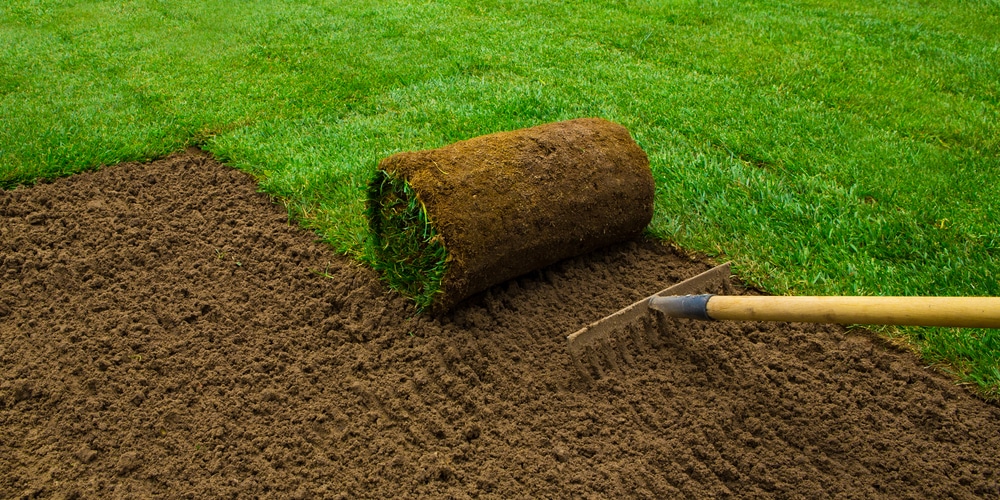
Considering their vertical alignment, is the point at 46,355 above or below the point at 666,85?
below

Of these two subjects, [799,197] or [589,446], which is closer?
[589,446]

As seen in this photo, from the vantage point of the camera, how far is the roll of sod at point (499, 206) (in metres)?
3.59

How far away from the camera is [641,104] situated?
6.05 meters

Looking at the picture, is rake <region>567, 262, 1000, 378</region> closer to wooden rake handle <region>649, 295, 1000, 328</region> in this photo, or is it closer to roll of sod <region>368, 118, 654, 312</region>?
wooden rake handle <region>649, 295, 1000, 328</region>

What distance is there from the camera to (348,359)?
11.7ft

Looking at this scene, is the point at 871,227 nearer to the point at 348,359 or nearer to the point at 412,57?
the point at 348,359

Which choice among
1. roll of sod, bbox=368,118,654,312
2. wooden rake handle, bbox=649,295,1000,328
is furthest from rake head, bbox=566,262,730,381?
roll of sod, bbox=368,118,654,312

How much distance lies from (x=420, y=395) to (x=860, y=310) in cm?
180

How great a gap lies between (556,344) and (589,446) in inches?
25.1

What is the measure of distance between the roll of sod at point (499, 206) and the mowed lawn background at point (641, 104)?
470 millimetres

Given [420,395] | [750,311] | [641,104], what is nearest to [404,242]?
[420,395]

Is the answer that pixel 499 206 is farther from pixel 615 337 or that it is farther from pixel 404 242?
pixel 615 337

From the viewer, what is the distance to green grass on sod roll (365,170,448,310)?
12.0 ft

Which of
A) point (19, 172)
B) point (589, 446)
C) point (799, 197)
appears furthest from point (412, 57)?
point (589, 446)
